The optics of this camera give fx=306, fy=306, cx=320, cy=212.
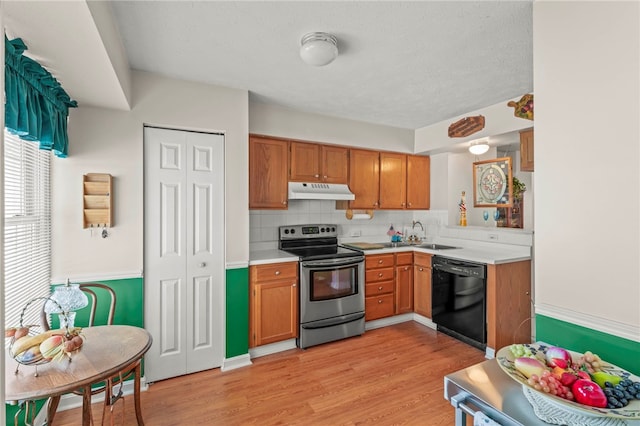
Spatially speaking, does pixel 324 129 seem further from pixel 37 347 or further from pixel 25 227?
pixel 37 347

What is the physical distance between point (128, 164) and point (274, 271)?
1.54 metres

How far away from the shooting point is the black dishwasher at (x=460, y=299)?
302 centimetres

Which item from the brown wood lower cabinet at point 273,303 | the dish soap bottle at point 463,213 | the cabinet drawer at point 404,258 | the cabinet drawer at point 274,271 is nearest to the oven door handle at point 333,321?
the brown wood lower cabinet at point 273,303

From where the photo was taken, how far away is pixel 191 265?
104 inches

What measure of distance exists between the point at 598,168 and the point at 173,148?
108 inches

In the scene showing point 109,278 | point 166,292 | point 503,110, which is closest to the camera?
point 109,278

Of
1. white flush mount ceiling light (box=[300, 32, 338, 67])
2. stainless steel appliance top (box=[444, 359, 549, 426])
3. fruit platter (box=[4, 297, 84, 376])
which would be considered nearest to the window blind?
fruit platter (box=[4, 297, 84, 376])

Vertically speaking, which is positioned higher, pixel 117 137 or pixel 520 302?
pixel 117 137

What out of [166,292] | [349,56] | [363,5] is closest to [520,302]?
[349,56]

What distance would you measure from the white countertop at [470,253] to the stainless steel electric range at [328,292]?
184 mm

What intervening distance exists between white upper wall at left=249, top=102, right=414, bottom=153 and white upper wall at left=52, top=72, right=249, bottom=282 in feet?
1.44

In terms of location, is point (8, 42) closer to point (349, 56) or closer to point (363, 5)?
point (363, 5)

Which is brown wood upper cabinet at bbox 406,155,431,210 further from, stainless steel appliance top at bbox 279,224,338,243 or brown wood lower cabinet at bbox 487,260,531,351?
brown wood lower cabinet at bbox 487,260,531,351

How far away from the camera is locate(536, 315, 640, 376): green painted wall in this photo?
118 cm
